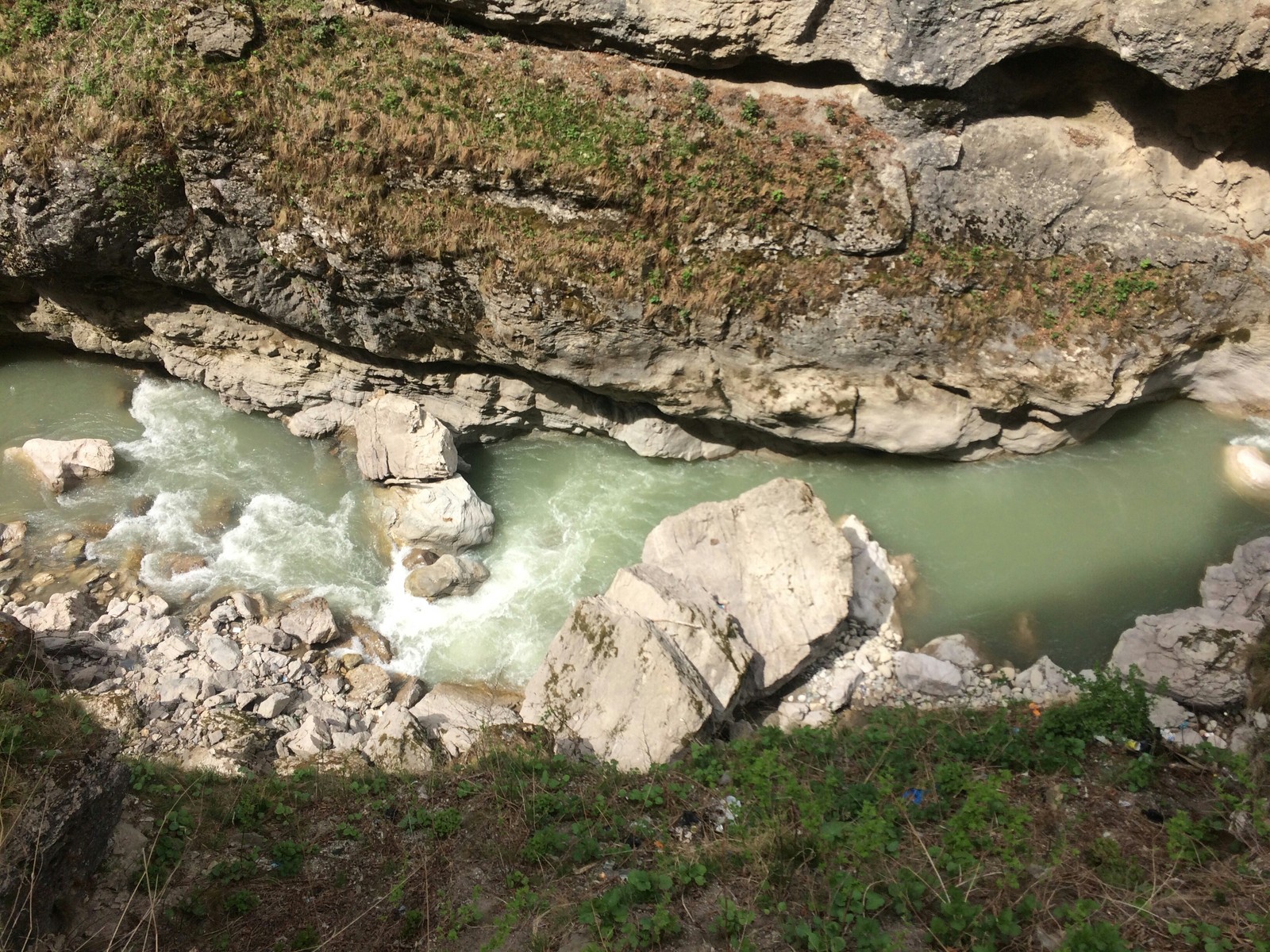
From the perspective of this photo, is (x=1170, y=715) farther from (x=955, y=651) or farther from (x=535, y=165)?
(x=535, y=165)

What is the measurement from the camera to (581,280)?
1202 cm

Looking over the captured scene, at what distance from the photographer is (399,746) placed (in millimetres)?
9383

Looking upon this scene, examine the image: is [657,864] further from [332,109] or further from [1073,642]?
[332,109]

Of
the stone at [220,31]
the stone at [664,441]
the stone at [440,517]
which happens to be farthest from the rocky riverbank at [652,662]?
the stone at [220,31]

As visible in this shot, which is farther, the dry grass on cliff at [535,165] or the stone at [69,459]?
the stone at [69,459]

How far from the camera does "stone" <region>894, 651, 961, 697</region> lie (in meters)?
11.2

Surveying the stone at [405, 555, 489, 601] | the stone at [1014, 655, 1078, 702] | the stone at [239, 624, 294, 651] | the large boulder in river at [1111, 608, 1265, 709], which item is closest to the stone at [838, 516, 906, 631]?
the stone at [1014, 655, 1078, 702]

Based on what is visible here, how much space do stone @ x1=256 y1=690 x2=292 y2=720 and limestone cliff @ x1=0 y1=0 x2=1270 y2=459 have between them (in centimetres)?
592

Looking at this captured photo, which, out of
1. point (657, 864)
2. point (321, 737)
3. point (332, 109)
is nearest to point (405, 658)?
point (321, 737)

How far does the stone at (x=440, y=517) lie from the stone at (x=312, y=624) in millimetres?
1669

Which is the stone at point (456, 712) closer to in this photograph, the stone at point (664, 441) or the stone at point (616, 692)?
the stone at point (616, 692)

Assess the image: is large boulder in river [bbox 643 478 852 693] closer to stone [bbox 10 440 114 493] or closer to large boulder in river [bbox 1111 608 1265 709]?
large boulder in river [bbox 1111 608 1265 709]

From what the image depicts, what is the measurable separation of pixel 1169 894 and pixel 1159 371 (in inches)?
379

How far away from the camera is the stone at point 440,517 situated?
1311 cm
